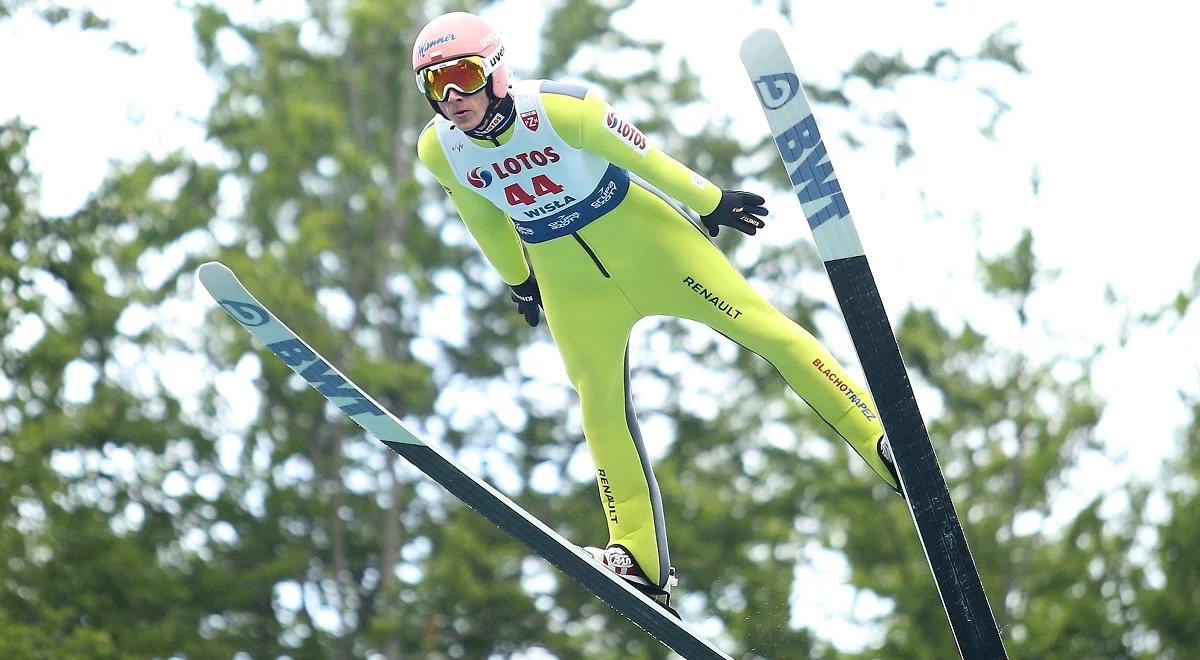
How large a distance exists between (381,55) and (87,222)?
482cm

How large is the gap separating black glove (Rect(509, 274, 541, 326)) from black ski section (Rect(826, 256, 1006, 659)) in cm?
104

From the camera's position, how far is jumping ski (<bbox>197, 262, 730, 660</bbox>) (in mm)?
Answer: 4684

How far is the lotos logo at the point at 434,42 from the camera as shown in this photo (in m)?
4.32

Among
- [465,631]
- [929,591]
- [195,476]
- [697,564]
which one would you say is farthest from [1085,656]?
[195,476]

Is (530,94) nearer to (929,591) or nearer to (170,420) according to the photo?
(929,591)

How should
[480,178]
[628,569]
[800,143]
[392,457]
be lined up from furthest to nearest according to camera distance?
[392,457] < [628,569] < [480,178] < [800,143]

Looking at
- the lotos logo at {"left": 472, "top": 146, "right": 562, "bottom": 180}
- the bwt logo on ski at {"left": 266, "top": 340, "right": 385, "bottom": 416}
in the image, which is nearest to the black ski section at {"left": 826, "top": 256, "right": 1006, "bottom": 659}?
the lotos logo at {"left": 472, "top": 146, "right": 562, "bottom": 180}

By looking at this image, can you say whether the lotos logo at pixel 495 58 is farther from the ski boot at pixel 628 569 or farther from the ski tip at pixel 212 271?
the ski boot at pixel 628 569

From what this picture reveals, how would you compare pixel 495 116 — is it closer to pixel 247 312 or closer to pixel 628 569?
pixel 247 312

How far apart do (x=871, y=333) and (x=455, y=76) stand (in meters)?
1.33

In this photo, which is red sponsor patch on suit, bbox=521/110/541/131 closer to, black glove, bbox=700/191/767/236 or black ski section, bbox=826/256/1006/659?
black glove, bbox=700/191/767/236

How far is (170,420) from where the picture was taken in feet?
45.4

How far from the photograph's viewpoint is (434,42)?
4.33 meters

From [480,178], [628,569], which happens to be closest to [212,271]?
[480,178]
